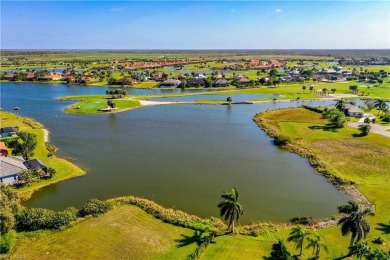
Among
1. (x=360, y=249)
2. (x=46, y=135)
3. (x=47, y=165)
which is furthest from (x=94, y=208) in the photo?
(x=46, y=135)

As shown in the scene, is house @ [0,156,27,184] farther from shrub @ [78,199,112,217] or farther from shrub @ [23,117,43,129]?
shrub @ [23,117,43,129]

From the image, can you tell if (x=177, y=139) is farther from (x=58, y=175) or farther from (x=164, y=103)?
(x=164, y=103)

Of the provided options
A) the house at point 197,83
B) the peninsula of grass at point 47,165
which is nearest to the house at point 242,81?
the house at point 197,83

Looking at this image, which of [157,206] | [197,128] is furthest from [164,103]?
[157,206]

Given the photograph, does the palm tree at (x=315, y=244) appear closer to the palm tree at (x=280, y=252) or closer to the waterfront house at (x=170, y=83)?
the palm tree at (x=280, y=252)

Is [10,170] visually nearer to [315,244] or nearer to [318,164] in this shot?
[315,244]
